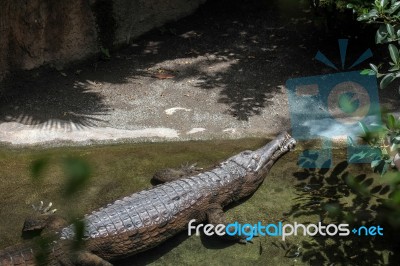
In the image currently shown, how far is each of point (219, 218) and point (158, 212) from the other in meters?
0.51

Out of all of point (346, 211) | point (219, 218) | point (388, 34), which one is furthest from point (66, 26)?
point (388, 34)

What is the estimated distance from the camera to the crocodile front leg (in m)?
3.95

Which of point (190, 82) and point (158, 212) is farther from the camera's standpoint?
point (190, 82)

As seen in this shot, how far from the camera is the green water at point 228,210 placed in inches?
148

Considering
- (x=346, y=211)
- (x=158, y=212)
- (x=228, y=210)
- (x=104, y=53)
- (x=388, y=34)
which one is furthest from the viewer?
(x=104, y=53)

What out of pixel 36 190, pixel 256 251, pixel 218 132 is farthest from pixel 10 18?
pixel 256 251

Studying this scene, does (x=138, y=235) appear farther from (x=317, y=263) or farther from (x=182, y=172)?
(x=317, y=263)

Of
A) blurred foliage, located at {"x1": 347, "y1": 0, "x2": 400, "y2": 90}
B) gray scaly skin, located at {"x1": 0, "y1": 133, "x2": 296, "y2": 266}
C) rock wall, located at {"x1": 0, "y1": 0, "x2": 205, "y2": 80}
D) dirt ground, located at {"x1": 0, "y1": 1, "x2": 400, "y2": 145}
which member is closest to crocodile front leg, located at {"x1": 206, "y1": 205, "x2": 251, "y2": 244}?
gray scaly skin, located at {"x1": 0, "y1": 133, "x2": 296, "y2": 266}

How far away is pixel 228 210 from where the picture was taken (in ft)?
14.4

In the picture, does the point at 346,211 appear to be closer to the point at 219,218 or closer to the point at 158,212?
the point at 219,218

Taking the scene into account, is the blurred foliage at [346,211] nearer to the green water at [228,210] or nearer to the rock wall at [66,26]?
the green water at [228,210]

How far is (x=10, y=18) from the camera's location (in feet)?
18.0

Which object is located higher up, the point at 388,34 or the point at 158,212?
the point at 388,34

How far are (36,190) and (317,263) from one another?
228cm
